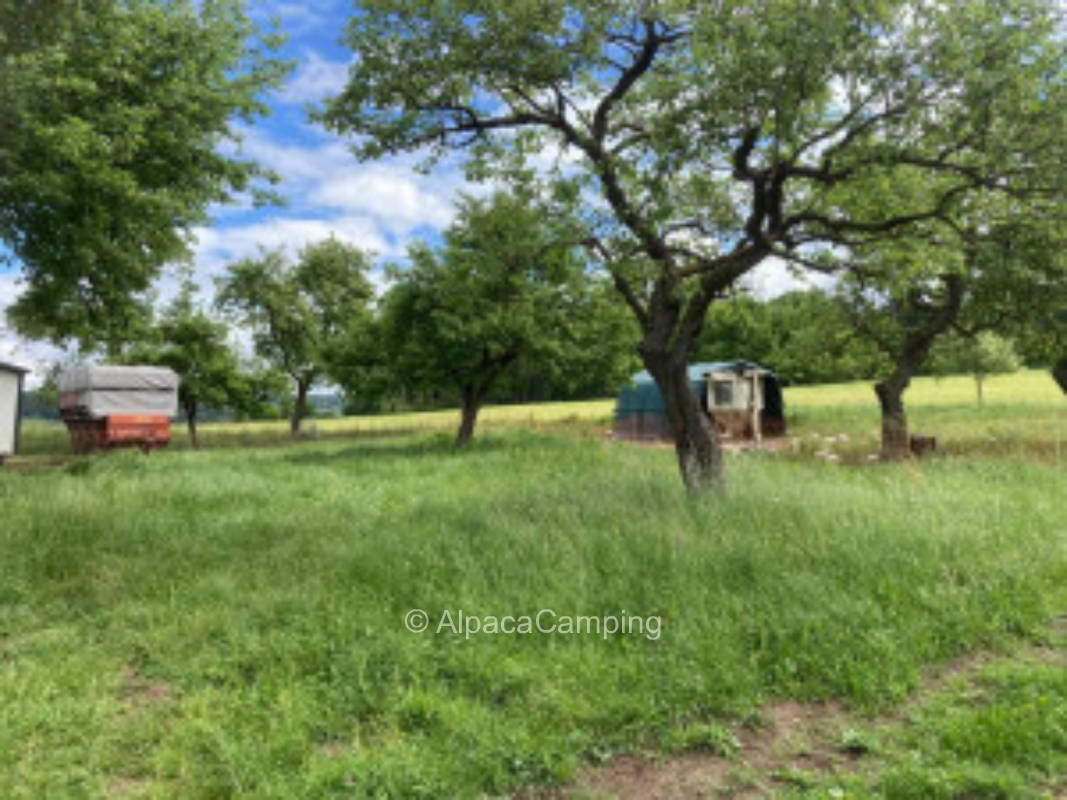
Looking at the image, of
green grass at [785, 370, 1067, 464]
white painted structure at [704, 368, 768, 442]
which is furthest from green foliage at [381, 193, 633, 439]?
green grass at [785, 370, 1067, 464]

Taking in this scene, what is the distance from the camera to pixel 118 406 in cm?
2488

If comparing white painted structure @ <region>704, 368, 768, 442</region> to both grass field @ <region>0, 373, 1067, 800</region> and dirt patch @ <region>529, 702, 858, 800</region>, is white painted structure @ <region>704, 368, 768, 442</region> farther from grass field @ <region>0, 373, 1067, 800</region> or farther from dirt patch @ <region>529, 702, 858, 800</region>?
dirt patch @ <region>529, 702, 858, 800</region>

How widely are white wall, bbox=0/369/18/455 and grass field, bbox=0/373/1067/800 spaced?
18.1m

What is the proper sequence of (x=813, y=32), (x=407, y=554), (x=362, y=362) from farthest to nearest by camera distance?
(x=362, y=362)
(x=407, y=554)
(x=813, y=32)

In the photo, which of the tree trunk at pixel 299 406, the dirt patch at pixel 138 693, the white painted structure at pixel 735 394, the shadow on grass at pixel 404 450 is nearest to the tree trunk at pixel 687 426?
the dirt patch at pixel 138 693

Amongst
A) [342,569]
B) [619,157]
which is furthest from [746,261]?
[342,569]

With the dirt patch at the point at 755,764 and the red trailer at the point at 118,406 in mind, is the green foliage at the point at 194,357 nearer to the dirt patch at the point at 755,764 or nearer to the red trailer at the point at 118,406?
the red trailer at the point at 118,406

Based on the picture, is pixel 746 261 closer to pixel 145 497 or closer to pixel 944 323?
pixel 145 497

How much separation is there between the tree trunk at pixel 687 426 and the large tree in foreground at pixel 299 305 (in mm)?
25815

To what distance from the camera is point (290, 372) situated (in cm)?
3688

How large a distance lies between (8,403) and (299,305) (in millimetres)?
15752

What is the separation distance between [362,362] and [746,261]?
23.4 m

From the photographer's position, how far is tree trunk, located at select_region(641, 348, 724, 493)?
26.5ft

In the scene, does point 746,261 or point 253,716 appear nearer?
point 253,716
